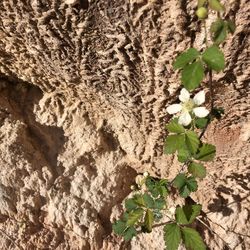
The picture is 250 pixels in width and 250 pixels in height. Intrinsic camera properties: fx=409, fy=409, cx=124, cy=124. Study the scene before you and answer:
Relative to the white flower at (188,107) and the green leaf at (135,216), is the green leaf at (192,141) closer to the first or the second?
the white flower at (188,107)

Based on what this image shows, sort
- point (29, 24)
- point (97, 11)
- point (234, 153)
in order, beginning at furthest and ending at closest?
point (234, 153), point (29, 24), point (97, 11)

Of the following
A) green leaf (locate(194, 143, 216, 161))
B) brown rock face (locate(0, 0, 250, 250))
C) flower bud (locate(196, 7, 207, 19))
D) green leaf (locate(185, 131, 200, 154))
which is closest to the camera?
flower bud (locate(196, 7, 207, 19))

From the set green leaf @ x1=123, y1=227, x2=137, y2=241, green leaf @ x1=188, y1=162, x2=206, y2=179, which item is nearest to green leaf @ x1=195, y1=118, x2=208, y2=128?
green leaf @ x1=188, y1=162, x2=206, y2=179

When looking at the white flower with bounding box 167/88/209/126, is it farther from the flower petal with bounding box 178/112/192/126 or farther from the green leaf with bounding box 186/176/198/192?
the green leaf with bounding box 186/176/198/192

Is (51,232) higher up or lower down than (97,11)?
lower down

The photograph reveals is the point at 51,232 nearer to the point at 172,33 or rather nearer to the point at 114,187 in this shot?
the point at 114,187

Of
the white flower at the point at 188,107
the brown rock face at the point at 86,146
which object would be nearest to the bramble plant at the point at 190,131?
the white flower at the point at 188,107

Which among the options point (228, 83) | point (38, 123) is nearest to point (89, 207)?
point (38, 123)
